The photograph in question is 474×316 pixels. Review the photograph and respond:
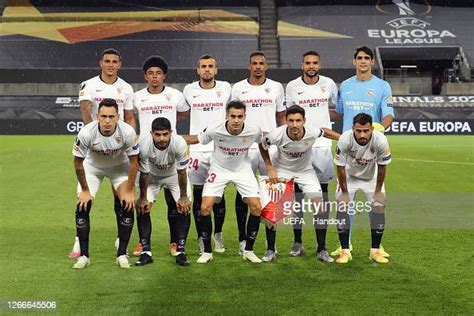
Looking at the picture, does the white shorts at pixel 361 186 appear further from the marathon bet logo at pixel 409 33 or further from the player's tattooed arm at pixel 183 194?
the marathon bet logo at pixel 409 33

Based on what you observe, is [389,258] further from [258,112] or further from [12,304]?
[12,304]

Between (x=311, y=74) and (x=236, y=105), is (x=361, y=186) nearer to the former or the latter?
(x=311, y=74)

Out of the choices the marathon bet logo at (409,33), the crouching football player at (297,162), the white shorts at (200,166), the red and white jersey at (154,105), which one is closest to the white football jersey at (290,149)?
the crouching football player at (297,162)

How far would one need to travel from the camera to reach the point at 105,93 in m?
7.87

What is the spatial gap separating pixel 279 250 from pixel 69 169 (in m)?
8.94

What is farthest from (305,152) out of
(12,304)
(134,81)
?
(134,81)

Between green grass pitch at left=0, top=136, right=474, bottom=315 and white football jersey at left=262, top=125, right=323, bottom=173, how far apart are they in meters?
0.97

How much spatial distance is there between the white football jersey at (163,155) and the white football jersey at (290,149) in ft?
2.89

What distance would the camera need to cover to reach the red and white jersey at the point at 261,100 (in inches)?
316

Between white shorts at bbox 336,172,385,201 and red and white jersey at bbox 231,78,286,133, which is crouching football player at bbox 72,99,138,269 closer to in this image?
red and white jersey at bbox 231,78,286,133

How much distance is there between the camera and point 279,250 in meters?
8.17

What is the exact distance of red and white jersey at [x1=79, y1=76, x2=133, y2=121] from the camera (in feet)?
25.8

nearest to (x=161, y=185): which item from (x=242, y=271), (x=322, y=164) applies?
(x=242, y=271)

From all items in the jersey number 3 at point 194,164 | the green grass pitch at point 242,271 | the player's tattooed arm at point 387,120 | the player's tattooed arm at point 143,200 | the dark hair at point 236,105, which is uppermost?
the dark hair at point 236,105
